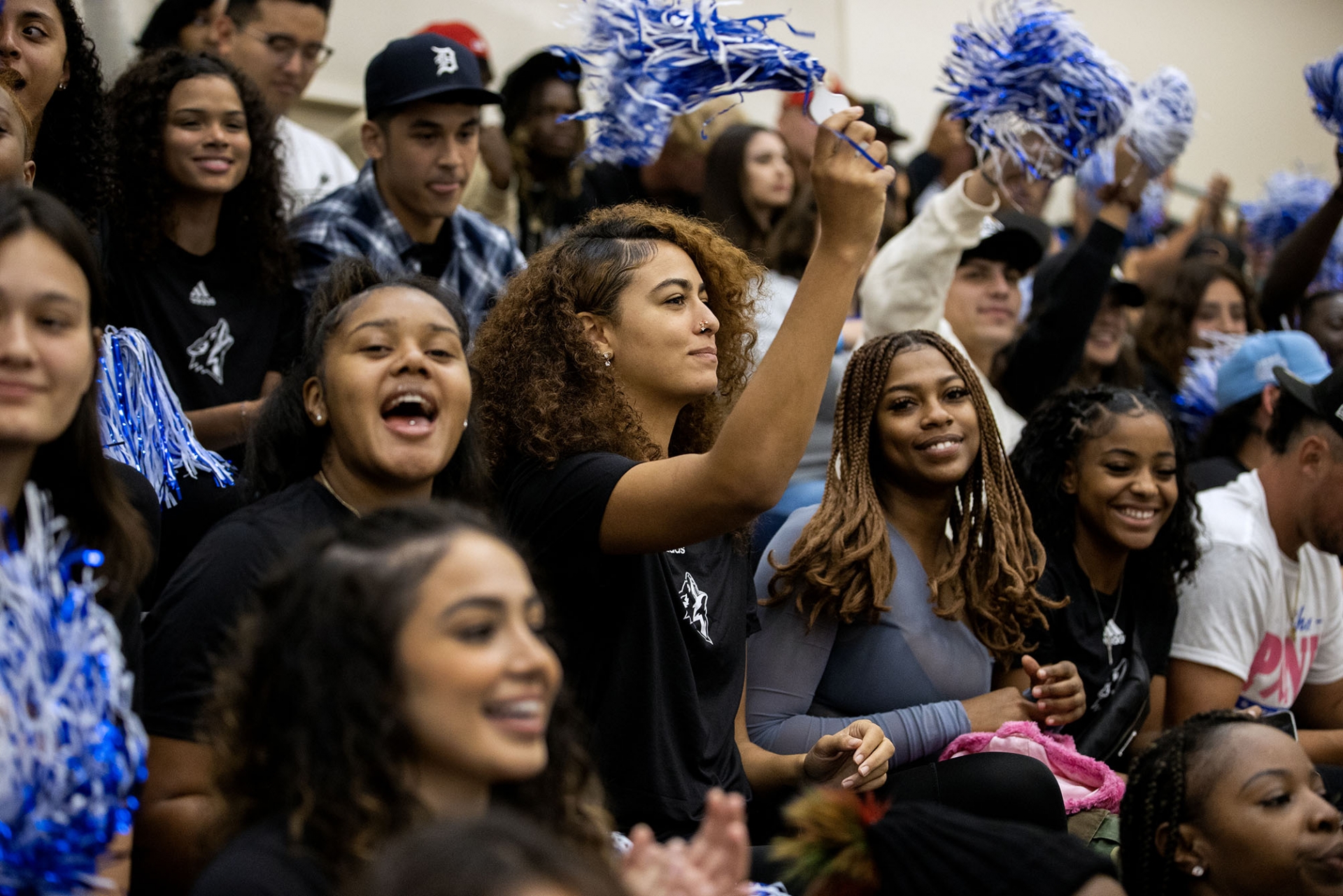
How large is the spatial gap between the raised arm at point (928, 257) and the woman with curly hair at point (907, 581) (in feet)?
2.41

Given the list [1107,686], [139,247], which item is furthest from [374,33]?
[1107,686]

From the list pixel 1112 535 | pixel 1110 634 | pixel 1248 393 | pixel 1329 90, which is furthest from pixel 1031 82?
pixel 1329 90

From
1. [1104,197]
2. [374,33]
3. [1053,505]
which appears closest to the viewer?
[1053,505]

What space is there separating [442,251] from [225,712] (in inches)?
105

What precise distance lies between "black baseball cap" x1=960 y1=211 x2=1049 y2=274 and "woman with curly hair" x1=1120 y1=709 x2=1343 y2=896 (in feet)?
7.90

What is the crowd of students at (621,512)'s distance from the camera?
1.78 m

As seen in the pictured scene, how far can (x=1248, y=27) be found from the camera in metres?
12.0

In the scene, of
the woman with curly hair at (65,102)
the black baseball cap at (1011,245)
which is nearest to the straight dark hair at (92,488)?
the woman with curly hair at (65,102)

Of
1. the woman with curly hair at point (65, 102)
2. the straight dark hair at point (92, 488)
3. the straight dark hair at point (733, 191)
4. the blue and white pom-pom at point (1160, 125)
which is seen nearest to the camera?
the straight dark hair at point (92, 488)

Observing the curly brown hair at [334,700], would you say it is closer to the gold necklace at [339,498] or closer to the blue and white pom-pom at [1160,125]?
the gold necklace at [339,498]

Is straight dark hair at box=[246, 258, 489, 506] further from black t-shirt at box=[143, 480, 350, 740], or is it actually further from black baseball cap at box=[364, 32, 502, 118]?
black baseball cap at box=[364, 32, 502, 118]

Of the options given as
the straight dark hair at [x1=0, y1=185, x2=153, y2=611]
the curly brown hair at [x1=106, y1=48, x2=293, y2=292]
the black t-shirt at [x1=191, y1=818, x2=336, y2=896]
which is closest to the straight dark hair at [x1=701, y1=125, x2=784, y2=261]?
the curly brown hair at [x1=106, y1=48, x2=293, y2=292]

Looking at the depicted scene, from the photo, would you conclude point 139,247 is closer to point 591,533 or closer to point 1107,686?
point 591,533

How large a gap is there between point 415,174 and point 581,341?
1.47 metres
